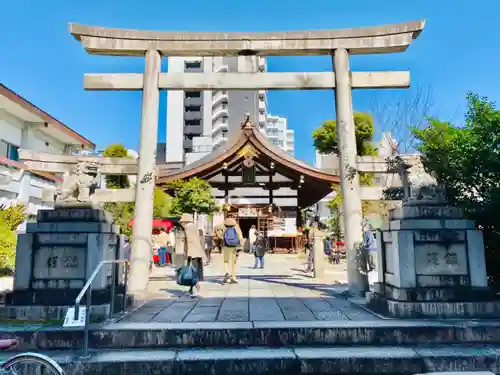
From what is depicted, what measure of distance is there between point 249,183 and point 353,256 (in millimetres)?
16201

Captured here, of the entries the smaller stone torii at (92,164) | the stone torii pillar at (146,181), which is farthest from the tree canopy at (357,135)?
the smaller stone torii at (92,164)

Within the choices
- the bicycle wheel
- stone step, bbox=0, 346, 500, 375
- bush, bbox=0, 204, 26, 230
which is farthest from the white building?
the bicycle wheel

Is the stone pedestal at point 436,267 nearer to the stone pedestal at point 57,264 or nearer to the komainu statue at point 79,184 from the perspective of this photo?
the stone pedestal at point 57,264

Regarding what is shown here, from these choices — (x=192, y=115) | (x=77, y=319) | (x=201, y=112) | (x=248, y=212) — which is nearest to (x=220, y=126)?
(x=201, y=112)

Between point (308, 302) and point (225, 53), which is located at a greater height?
point (225, 53)

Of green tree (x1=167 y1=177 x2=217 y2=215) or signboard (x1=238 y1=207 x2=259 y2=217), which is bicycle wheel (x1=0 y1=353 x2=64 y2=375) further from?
signboard (x1=238 y1=207 x2=259 y2=217)

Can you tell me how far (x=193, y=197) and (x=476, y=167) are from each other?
48.8 feet

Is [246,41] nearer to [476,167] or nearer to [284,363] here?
[476,167]

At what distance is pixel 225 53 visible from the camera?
8719mm

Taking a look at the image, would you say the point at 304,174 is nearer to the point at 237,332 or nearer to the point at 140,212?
the point at 140,212

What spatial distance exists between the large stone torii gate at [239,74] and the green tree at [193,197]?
11278 mm

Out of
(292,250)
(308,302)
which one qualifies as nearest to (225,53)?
(308,302)

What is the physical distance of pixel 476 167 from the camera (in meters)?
6.20

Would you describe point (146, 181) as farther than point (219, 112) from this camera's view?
No
